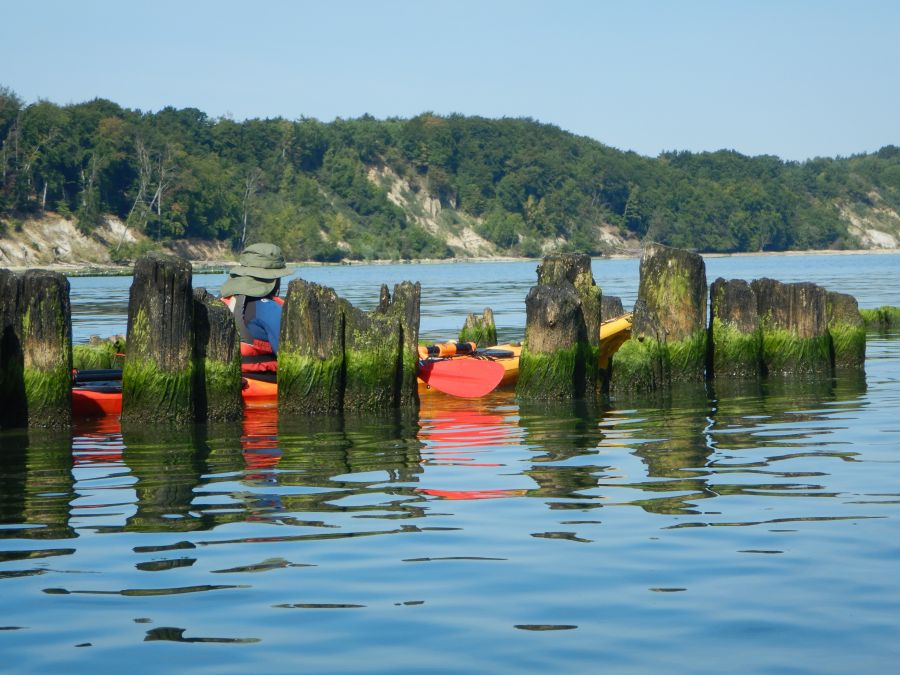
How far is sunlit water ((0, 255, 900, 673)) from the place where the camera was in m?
5.08

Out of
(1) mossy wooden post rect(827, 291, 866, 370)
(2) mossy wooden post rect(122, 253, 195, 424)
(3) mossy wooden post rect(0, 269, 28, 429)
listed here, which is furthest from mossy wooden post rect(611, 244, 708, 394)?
(3) mossy wooden post rect(0, 269, 28, 429)

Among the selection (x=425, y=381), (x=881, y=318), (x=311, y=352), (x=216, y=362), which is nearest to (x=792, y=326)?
(x=425, y=381)

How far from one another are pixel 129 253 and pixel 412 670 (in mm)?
87806

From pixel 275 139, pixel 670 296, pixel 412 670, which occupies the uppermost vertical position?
pixel 275 139

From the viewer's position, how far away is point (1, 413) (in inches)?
439

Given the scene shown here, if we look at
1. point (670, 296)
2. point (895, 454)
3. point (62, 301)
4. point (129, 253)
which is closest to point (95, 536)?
point (62, 301)

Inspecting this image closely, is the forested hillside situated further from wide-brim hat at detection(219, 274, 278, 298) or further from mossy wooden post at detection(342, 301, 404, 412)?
mossy wooden post at detection(342, 301, 404, 412)

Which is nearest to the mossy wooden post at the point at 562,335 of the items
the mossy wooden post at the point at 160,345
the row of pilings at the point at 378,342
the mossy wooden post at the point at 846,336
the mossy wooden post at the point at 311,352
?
the row of pilings at the point at 378,342

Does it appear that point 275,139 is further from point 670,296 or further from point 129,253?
point 670,296

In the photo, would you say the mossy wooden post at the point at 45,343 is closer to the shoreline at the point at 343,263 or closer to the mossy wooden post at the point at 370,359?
the mossy wooden post at the point at 370,359

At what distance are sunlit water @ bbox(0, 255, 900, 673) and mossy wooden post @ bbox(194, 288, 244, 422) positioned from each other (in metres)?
0.33

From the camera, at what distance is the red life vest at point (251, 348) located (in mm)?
12852

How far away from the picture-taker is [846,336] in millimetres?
15938

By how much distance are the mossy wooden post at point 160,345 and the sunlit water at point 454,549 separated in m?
0.29
